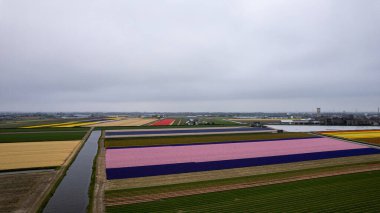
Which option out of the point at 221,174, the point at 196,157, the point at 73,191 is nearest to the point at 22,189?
the point at 73,191

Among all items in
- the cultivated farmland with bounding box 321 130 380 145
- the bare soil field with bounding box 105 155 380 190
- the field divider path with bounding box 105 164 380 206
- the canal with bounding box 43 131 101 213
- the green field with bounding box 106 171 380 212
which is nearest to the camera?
the green field with bounding box 106 171 380 212

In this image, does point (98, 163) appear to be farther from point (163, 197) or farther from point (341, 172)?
point (341, 172)

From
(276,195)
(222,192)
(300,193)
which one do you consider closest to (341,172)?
(300,193)

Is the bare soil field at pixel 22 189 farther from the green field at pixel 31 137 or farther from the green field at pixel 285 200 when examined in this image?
the green field at pixel 31 137

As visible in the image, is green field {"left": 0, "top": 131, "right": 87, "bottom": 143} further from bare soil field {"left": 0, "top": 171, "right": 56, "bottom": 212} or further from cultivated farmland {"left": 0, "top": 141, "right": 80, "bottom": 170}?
bare soil field {"left": 0, "top": 171, "right": 56, "bottom": 212}

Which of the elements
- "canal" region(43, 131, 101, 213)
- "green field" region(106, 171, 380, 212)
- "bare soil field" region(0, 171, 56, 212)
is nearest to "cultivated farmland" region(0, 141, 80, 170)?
"canal" region(43, 131, 101, 213)

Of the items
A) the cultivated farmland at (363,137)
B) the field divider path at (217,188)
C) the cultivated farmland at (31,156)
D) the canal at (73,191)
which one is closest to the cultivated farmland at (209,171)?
the field divider path at (217,188)

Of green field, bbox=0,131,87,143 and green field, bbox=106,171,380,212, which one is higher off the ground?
green field, bbox=0,131,87,143

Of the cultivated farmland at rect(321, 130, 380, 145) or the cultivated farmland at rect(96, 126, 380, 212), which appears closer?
the cultivated farmland at rect(96, 126, 380, 212)

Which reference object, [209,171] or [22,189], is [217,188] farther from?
[22,189]
